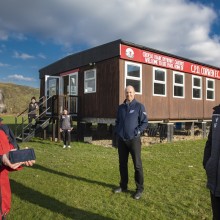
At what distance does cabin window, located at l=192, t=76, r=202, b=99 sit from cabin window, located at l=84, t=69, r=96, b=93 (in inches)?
250

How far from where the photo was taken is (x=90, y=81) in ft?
50.6

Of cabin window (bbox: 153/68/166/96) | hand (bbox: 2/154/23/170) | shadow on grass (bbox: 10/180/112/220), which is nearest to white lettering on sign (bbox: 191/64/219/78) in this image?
cabin window (bbox: 153/68/166/96)

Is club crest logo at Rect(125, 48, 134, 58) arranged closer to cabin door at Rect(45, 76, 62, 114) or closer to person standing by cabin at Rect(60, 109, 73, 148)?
person standing by cabin at Rect(60, 109, 73, 148)

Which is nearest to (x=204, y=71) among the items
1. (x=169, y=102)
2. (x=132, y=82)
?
(x=169, y=102)

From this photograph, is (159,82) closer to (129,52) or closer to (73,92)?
(129,52)

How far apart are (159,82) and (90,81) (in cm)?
354

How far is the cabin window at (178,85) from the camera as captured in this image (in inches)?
644

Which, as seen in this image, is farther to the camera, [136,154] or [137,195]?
[136,154]

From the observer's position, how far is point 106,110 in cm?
1409

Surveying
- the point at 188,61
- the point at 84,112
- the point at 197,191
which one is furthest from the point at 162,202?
the point at 188,61

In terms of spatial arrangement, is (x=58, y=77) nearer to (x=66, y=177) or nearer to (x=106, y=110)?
(x=106, y=110)

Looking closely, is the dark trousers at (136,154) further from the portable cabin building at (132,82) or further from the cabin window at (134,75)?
the cabin window at (134,75)

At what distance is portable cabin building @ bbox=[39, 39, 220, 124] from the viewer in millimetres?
13578

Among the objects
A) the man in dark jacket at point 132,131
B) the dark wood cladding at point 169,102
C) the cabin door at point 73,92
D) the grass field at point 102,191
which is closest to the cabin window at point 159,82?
the dark wood cladding at point 169,102
